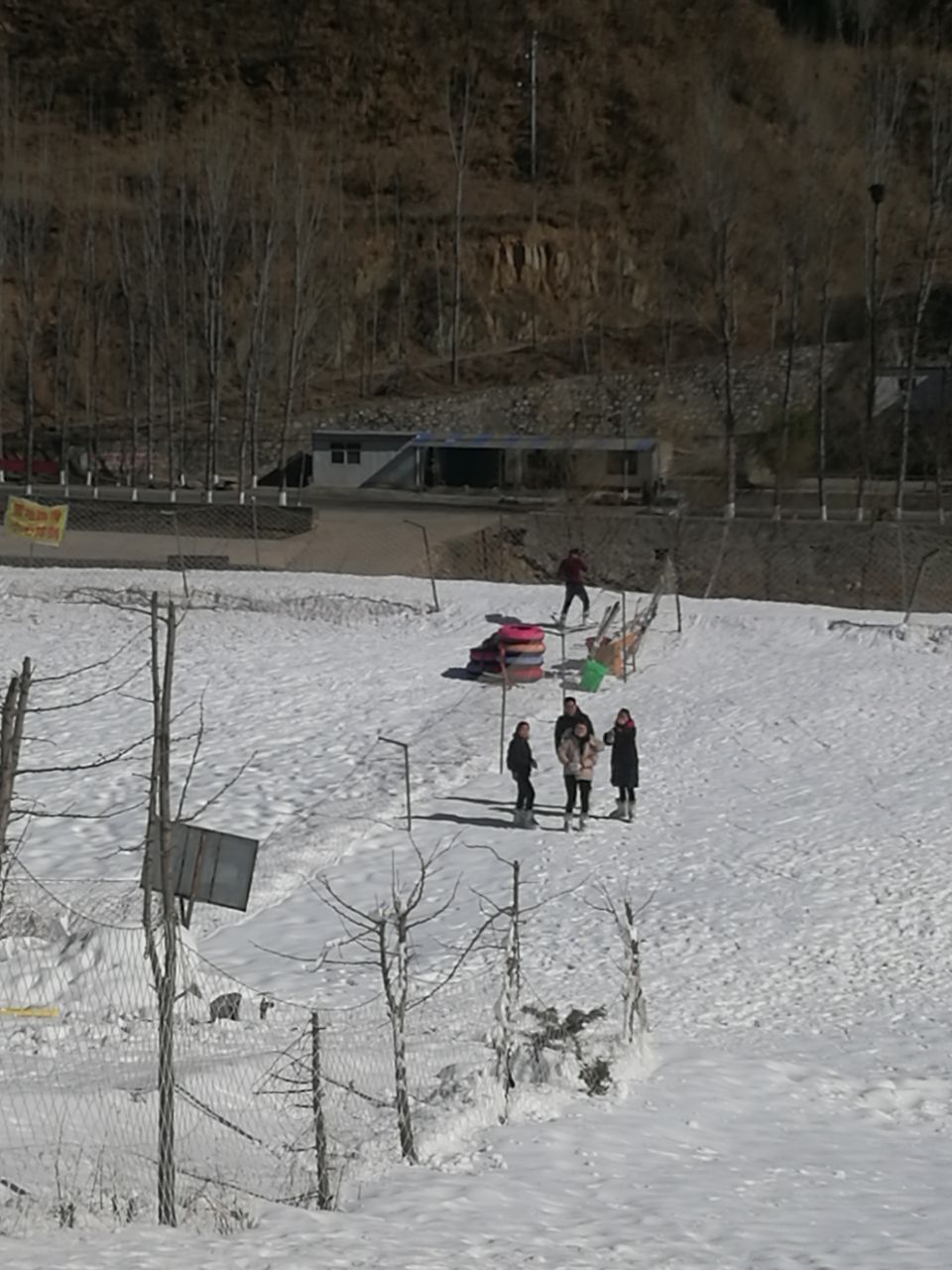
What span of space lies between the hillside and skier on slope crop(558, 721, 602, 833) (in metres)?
35.2

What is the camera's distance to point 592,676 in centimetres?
2850

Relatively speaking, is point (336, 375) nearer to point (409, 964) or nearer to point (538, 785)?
point (538, 785)

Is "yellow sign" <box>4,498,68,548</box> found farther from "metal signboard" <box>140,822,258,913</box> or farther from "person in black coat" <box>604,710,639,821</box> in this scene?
"metal signboard" <box>140,822,258,913</box>

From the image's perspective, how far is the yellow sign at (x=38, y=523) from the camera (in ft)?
132

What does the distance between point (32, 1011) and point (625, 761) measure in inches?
355

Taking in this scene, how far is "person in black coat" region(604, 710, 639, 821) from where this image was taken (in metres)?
21.1

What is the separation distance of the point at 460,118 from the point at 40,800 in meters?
78.1

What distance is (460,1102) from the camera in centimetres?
1241

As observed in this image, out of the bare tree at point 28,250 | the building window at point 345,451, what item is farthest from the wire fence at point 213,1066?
the building window at point 345,451

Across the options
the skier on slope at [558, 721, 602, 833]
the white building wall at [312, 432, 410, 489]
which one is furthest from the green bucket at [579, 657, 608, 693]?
the white building wall at [312, 432, 410, 489]

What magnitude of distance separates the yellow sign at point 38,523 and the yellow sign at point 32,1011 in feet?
88.0

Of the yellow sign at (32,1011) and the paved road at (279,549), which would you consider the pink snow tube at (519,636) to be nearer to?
the paved road at (279,549)

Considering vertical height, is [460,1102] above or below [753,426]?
below

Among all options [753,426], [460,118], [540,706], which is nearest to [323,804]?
[540,706]
